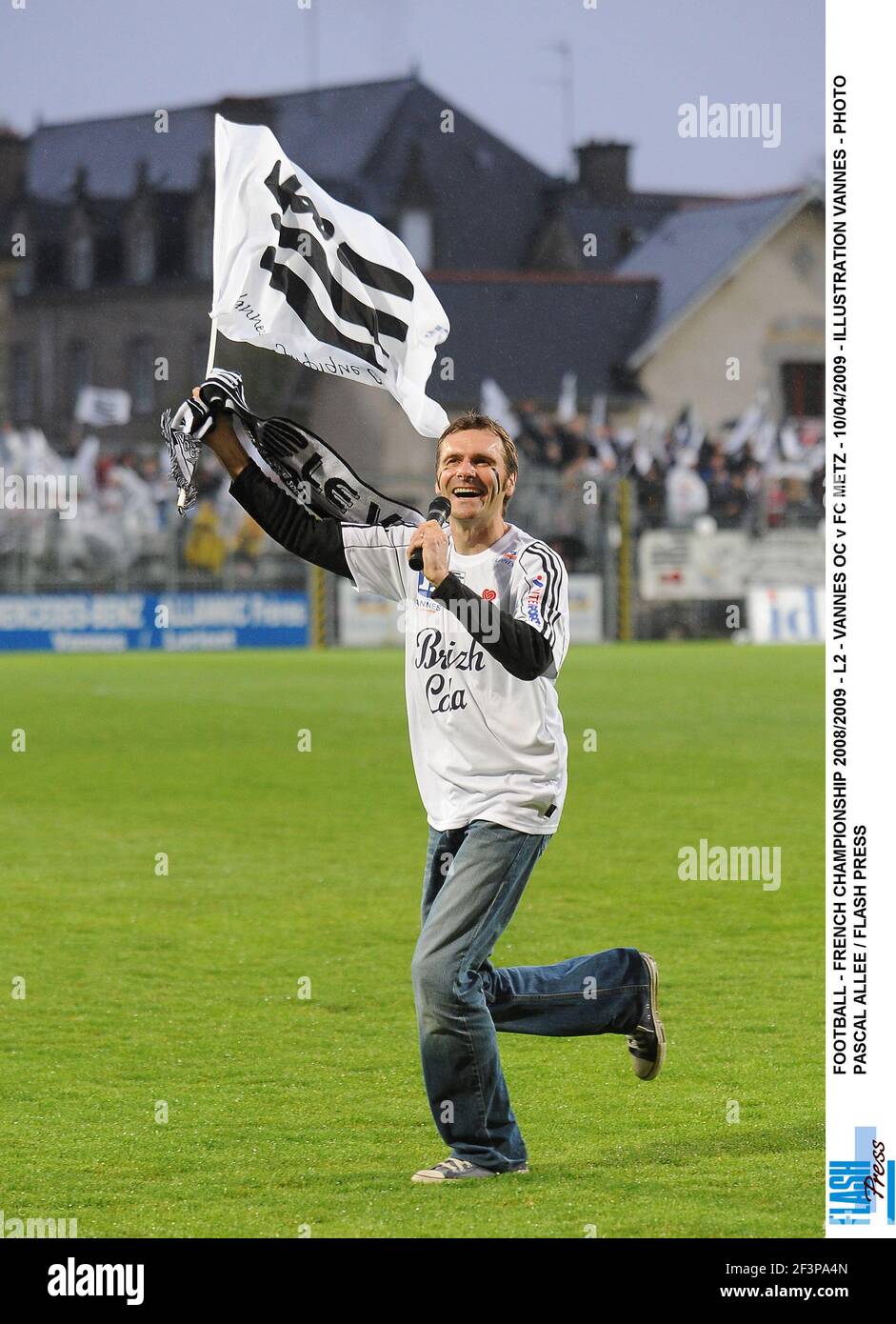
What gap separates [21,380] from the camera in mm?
55875

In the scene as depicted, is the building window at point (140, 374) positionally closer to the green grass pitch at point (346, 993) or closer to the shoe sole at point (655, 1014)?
the green grass pitch at point (346, 993)

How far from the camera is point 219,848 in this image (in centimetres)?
1236

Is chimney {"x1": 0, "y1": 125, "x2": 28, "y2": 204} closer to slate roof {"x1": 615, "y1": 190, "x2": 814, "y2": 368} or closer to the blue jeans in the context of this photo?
slate roof {"x1": 615, "y1": 190, "x2": 814, "y2": 368}

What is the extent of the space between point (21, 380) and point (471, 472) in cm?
5201

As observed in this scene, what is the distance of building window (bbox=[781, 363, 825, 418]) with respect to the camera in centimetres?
5228

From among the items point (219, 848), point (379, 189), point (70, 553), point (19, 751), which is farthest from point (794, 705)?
point (379, 189)

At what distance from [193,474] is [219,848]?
6.57 m

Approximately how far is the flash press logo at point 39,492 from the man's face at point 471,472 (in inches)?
917

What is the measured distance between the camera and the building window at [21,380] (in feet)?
182

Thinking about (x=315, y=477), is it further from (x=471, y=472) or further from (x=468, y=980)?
(x=468, y=980)

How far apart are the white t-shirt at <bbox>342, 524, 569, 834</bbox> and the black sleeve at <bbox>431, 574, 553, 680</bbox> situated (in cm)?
17
